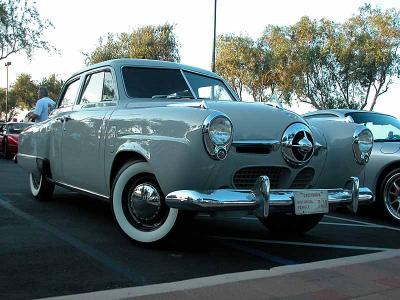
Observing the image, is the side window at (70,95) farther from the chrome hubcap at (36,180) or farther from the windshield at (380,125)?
the windshield at (380,125)

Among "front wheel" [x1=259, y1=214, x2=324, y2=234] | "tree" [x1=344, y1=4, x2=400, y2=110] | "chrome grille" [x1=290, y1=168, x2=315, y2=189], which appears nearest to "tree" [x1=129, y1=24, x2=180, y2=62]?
"tree" [x1=344, y1=4, x2=400, y2=110]

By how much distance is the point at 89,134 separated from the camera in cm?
538

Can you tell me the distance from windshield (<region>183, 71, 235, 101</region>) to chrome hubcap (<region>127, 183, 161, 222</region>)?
1.48m

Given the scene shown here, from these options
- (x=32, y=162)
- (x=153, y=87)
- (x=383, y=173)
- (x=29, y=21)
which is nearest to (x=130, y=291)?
(x=153, y=87)

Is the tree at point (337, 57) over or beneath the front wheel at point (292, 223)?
over

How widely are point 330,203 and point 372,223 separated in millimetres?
2605

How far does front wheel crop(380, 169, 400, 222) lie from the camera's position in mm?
6781

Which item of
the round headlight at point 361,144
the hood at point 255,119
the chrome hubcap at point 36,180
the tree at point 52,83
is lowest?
the chrome hubcap at point 36,180

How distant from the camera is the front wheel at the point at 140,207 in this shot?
4418 mm

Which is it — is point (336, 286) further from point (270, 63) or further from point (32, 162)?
point (270, 63)

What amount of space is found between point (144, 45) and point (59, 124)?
35653mm

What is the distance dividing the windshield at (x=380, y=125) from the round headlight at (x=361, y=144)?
7.97ft

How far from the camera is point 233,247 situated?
16.2 ft

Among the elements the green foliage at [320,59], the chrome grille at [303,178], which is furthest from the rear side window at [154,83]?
the green foliage at [320,59]
